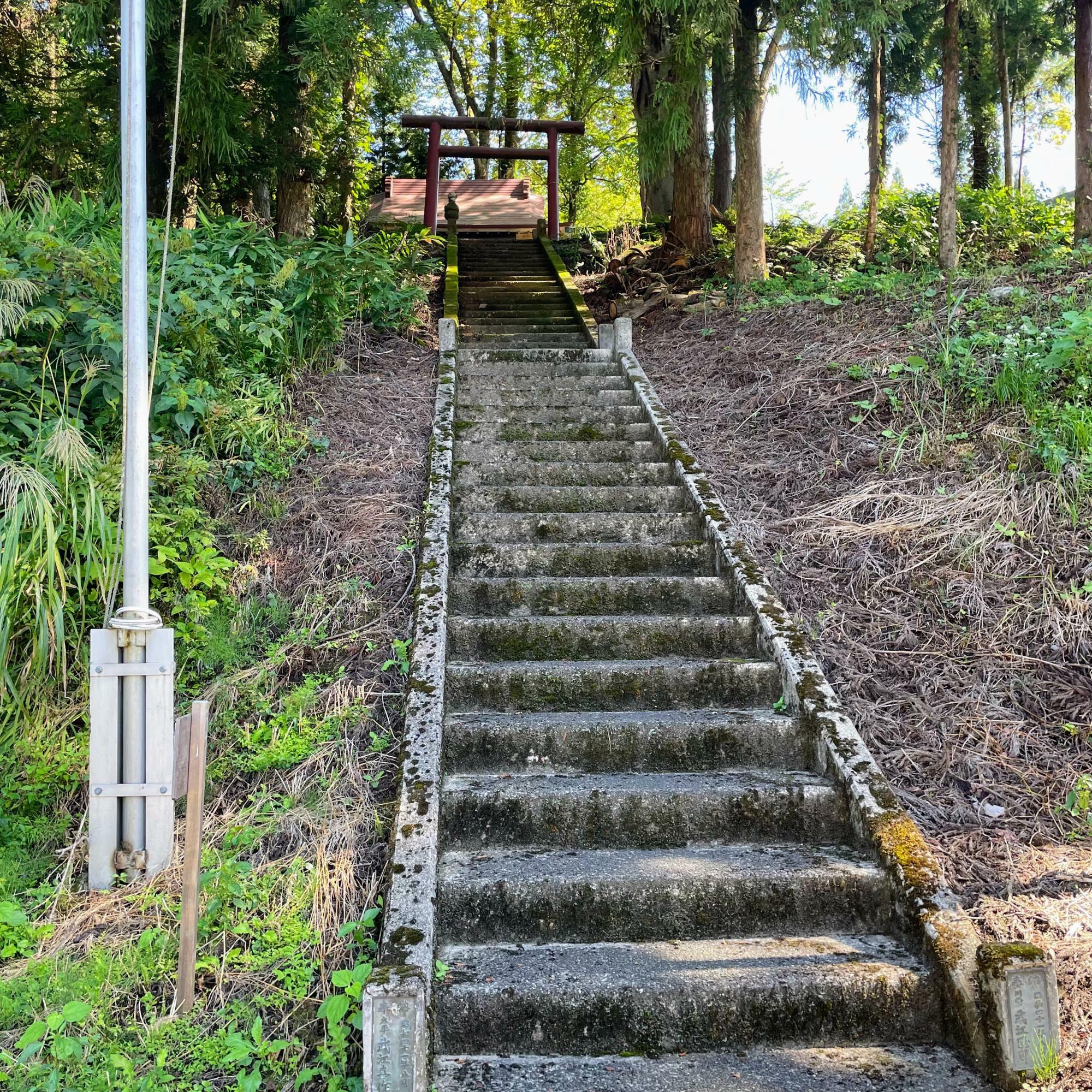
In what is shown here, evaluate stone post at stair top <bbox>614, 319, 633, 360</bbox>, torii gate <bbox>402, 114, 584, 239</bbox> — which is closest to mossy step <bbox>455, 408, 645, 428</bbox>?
stone post at stair top <bbox>614, 319, 633, 360</bbox>

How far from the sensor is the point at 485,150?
14.2 metres

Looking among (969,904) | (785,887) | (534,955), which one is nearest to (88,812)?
(534,955)

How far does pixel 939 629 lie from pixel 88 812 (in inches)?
146

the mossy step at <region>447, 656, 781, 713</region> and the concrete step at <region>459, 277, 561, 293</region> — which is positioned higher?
the concrete step at <region>459, 277, 561, 293</region>

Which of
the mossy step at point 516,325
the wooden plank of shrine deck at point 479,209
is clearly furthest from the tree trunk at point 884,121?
the wooden plank of shrine deck at point 479,209

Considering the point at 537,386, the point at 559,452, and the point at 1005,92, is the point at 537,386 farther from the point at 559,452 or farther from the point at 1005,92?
the point at 1005,92

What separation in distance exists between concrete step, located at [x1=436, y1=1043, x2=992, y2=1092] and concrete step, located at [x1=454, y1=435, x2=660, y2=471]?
376 cm

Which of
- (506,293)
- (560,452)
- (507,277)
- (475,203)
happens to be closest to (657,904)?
(560,452)

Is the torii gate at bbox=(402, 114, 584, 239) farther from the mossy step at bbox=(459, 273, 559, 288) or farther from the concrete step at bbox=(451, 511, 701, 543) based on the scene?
the concrete step at bbox=(451, 511, 701, 543)

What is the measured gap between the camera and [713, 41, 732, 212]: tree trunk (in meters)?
8.90

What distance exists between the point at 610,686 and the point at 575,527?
1.31 m

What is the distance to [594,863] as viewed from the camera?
3078 mm

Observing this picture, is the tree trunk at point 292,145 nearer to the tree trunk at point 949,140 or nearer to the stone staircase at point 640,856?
the stone staircase at point 640,856

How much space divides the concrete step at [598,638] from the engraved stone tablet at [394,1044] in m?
1.90
